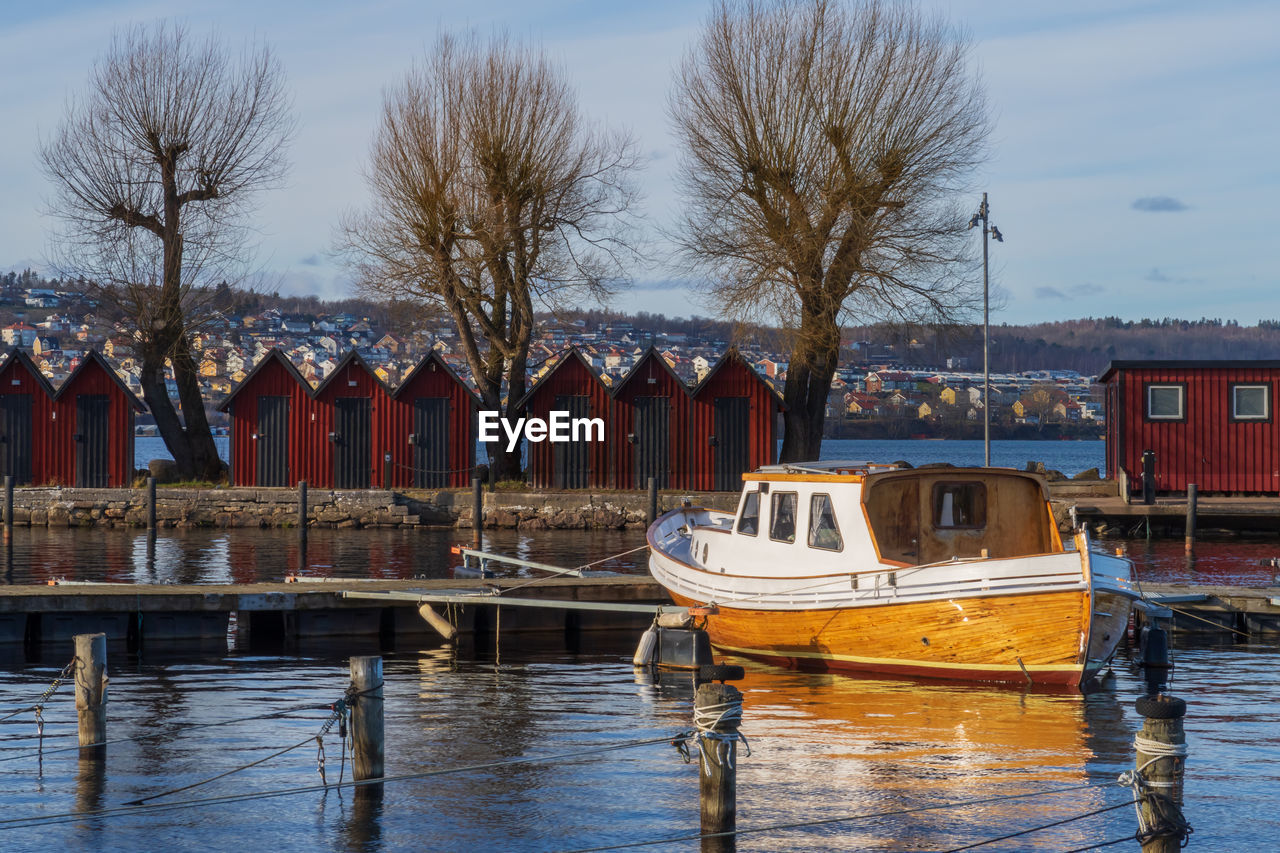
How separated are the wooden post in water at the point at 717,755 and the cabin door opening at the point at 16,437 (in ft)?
112

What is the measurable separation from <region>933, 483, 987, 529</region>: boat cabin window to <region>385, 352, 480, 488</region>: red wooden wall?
74.6 ft

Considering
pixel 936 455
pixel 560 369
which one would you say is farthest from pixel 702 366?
pixel 560 369

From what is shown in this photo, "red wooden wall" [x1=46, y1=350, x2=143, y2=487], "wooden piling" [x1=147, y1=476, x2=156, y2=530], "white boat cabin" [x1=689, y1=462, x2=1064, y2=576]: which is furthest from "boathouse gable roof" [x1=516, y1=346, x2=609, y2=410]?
"white boat cabin" [x1=689, y1=462, x2=1064, y2=576]

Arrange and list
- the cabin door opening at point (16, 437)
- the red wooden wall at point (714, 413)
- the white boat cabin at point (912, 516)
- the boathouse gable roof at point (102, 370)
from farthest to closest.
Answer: the cabin door opening at point (16, 437), the boathouse gable roof at point (102, 370), the red wooden wall at point (714, 413), the white boat cabin at point (912, 516)

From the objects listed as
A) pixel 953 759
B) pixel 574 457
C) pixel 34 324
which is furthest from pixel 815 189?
pixel 34 324

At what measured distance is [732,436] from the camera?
36531 mm

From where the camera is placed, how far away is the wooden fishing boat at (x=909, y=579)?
14.1 meters

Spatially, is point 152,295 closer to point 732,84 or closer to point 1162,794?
point 732,84

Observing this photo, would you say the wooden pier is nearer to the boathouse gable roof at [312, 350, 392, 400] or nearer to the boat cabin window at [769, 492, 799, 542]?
the boat cabin window at [769, 492, 799, 542]

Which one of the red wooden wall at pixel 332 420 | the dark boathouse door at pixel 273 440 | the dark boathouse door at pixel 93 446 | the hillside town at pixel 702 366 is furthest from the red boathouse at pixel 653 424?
the hillside town at pixel 702 366

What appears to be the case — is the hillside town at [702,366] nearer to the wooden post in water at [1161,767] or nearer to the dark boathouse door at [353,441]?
the dark boathouse door at [353,441]

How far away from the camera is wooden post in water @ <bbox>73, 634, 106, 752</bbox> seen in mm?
10820

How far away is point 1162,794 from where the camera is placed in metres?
7.03

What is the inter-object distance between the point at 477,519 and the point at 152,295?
12031mm
